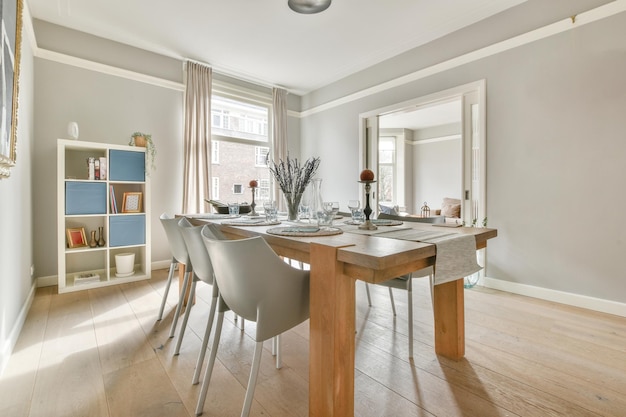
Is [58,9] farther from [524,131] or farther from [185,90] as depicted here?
[524,131]

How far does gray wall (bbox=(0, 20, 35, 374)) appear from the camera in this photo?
1770 mm

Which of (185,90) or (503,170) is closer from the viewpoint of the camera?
(503,170)

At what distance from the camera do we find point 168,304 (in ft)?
8.64

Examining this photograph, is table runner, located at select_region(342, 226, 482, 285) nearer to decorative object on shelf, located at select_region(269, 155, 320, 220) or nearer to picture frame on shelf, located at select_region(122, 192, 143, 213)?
decorative object on shelf, located at select_region(269, 155, 320, 220)

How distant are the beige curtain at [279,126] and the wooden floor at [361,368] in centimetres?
292

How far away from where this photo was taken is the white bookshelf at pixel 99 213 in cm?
294

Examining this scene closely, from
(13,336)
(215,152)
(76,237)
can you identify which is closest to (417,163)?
(215,152)

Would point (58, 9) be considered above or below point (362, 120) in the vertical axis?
above

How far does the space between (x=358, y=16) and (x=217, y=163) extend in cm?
263

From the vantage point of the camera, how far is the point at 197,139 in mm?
3980

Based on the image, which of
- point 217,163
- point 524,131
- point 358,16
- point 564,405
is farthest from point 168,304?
point 524,131

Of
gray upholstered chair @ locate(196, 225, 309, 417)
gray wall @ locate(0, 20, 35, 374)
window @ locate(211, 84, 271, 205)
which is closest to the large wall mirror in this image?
window @ locate(211, 84, 271, 205)

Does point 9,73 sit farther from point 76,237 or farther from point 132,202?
point 76,237

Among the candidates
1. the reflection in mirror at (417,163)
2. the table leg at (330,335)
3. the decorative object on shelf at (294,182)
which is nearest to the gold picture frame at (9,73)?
the decorative object on shelf at (294,182)
